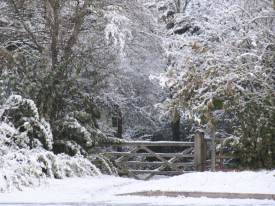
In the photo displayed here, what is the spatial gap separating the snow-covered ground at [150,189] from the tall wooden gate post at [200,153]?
127 inches

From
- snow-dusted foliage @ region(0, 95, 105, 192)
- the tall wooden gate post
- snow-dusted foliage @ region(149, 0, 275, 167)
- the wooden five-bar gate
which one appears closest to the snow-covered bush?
snow-dusted foliage @ region(0, 95, 105, 192)

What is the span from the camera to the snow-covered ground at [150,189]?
488 inches

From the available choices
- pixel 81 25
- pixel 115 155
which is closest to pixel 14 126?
pixel 115 155

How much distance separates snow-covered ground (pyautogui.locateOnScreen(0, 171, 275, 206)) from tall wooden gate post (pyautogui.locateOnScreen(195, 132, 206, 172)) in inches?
127

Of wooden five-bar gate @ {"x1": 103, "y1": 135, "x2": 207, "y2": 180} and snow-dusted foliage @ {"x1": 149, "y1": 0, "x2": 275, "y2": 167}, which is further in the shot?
wooden five-bar gate @ {"x1": 103, "y1": 135, "x2": 207, "y2": 180}

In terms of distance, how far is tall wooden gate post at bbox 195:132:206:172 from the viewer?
18.3 metres

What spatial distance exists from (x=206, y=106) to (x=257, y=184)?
3717mm

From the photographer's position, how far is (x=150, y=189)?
13703mm

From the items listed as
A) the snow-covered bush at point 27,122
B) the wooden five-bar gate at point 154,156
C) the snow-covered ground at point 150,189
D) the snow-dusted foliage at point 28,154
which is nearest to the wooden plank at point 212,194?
the snow-covered ground at point 150,189

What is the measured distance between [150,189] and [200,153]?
5.01 metres

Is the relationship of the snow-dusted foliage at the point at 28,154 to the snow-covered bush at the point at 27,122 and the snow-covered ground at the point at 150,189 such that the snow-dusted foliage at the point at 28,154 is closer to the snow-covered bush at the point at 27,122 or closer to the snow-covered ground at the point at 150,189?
the snow-covered bush at the point at 27,122

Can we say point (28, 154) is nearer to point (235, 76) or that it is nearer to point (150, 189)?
point (150, 189)

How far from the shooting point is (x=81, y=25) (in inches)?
830

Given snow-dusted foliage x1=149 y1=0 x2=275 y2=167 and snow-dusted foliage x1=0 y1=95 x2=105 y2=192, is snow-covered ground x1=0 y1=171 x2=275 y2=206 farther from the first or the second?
snow-dusted foliage x1=149 y1=0 x2=275 y2=167
